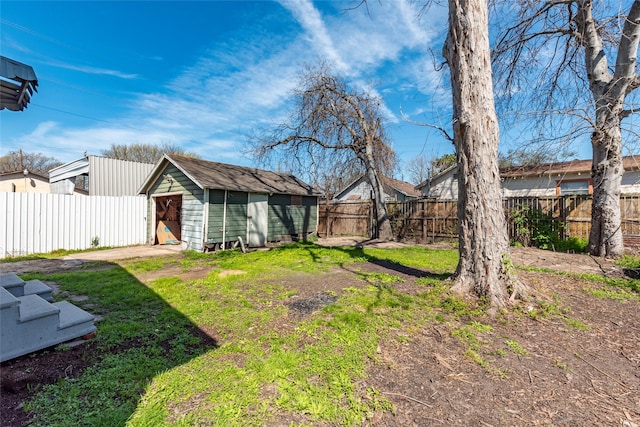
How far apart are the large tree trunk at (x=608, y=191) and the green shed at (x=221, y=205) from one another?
32.8 feet

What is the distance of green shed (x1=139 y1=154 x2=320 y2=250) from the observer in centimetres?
946

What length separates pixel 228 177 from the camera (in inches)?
424

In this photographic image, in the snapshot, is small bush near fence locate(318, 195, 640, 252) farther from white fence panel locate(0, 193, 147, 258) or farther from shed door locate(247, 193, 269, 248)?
white fence panel locate(0, 193, 147, 258)

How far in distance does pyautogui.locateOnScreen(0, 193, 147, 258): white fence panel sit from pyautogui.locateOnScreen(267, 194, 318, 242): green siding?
510 cm

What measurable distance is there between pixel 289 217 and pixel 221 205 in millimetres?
3637

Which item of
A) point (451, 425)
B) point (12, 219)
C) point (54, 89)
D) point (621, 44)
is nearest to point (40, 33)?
point (54, 89)

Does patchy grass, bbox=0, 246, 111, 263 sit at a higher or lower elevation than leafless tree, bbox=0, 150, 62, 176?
lower

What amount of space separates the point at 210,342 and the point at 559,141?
7501 millimetres

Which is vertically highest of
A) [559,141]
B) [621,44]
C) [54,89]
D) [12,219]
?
[54,89]

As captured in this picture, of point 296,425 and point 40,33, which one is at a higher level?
point 40,33

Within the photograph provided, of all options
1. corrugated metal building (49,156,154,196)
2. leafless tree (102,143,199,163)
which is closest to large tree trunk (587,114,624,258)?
corrugated metal building (49,156,154,196)

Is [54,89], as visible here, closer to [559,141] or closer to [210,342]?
[210,342]

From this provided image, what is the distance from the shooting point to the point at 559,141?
5941 millimetres

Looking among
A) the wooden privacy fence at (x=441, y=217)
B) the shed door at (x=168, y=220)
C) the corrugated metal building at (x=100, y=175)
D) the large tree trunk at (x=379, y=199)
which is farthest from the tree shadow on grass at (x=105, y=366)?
the corrugated metal building at (x=100, y=175)
